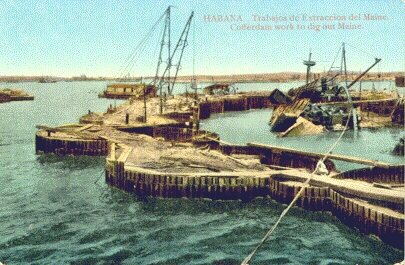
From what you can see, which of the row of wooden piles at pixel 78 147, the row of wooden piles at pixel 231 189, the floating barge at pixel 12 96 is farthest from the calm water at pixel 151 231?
the floating barge at pixel 12 96

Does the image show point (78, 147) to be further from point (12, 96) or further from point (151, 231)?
point (12, 96)

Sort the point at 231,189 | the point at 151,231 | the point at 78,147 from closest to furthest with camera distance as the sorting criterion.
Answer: the point at 151,231 → the point at 231,189 → the point at 78,147

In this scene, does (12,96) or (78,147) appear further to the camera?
(12,96)

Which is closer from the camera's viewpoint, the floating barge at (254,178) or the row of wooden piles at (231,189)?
the floating barge at (254,178)

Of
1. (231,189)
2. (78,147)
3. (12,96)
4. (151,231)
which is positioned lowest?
(151,231)

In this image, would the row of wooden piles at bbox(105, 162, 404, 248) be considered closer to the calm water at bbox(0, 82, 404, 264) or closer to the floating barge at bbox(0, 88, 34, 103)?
the calm water at bbox(0, 82, 404, 264)

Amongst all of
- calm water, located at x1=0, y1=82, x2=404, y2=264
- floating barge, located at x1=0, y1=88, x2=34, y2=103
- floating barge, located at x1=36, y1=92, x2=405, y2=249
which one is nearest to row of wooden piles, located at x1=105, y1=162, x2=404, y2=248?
floating barge, located at x1=36, y1=92, x2=405, y2=249

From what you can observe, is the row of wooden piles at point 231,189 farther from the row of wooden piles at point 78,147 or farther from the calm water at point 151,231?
the row of wooden piles at point 78,147

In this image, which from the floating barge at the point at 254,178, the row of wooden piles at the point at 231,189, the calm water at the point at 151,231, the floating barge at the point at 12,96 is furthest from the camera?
the floating barge at the point at 12,96

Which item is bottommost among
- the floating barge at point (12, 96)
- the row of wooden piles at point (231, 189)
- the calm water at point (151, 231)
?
the calm water at point (151, 231)

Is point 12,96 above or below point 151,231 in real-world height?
above

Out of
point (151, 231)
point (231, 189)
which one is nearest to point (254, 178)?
point (231, 189)

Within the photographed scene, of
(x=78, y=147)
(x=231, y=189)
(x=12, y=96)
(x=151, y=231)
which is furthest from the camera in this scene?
(x=12, y=96)

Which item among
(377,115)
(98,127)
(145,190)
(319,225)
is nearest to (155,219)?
(145,190)
